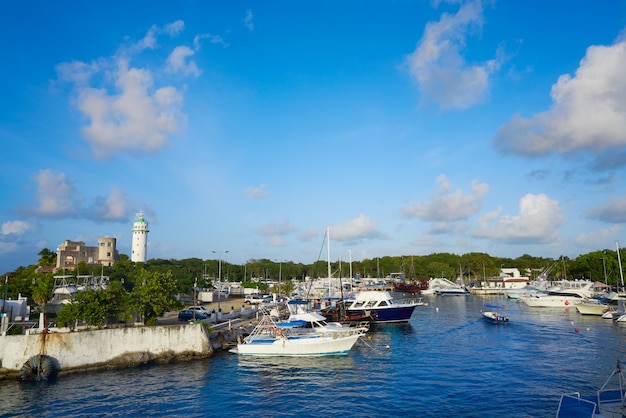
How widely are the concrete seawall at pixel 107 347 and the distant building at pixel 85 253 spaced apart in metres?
79.0

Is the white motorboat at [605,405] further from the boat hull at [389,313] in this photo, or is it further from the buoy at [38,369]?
the boat hull at [389,313]

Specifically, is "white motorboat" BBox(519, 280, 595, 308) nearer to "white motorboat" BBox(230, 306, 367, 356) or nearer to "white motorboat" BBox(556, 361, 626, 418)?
"white motorboat" BBox(230, 306, 367, 356)

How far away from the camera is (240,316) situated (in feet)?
206

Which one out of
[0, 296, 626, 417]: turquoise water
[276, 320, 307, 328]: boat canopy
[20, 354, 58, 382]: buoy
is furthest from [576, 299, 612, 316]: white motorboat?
[20, 354, 58, 382]: buoy

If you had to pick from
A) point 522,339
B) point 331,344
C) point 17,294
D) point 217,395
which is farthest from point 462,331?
point 17,294

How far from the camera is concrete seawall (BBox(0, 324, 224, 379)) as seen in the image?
1410 inches

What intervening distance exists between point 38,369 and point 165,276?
567 inches

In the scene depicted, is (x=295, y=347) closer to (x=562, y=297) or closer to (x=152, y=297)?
(x=152, y=297)

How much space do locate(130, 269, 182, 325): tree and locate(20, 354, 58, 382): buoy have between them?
28.8 ft

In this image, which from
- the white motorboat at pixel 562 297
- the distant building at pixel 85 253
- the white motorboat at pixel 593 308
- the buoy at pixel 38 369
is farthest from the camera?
the distant building at pixel 85 253

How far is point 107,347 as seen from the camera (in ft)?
125

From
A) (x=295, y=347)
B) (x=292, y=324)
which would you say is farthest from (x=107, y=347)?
(x=292, y=324)

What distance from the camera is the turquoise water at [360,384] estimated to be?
89.8 ft

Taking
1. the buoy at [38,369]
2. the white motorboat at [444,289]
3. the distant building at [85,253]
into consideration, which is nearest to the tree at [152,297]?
the buoy at [38,369]
